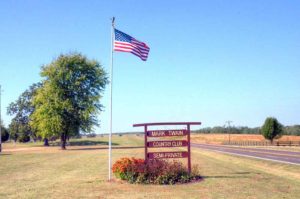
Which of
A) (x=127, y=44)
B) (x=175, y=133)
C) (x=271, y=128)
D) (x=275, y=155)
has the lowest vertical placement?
(x=275, y=155)

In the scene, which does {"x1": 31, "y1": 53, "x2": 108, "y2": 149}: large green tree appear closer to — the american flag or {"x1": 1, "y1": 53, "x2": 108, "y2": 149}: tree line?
{"x1": 1, "y1": 53, "x2": 108, "y2": 149}: tree line

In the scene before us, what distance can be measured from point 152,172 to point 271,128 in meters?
89.9

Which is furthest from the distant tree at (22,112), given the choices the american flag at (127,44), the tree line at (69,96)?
the american flag at (127,44)

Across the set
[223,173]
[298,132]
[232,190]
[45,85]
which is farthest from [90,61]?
Answer: [298,132]

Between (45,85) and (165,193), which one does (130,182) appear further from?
(45,85)

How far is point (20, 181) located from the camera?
18.2 m

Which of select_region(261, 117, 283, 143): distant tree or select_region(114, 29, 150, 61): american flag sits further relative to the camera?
select_region(261, 117, 283, 143): distant tree

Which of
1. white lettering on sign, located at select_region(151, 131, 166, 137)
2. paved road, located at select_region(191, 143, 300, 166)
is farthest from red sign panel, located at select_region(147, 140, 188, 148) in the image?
paved road, located at select_region(191, 143, 300, 166)

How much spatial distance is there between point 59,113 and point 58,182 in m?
42.4

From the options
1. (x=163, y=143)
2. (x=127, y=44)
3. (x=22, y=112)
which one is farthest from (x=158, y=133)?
(x=22, y=112)

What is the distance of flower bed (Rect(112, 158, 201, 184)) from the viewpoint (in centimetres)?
1639

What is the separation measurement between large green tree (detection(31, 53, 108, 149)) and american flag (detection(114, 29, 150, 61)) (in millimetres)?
40478

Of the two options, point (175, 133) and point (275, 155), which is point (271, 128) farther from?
point (175, 133)

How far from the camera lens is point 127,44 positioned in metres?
18.3
